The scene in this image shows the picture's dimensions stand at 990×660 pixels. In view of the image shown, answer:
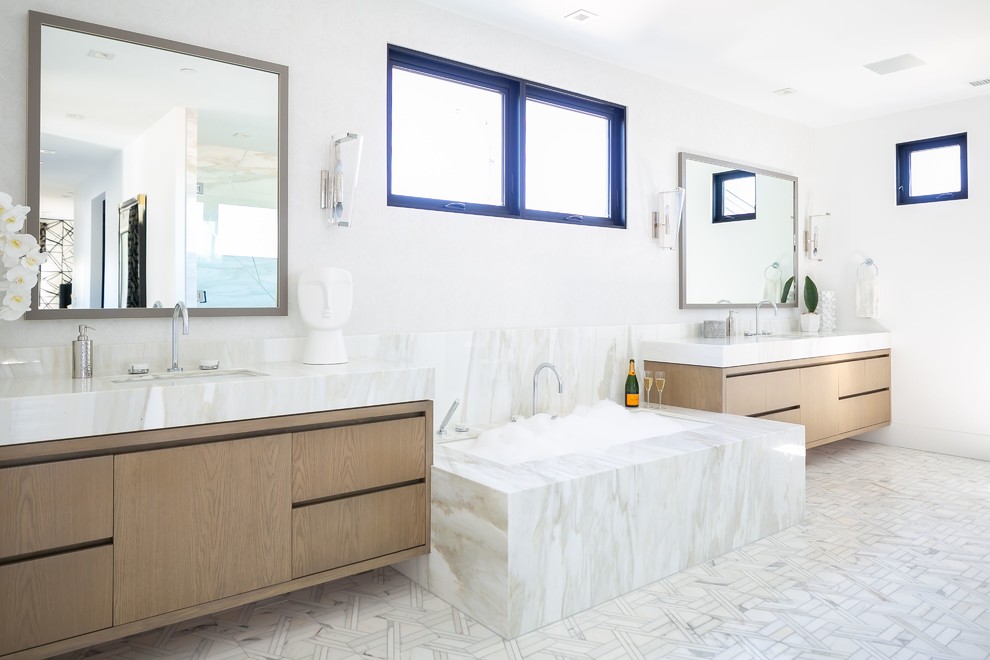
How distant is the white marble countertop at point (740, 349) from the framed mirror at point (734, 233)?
377mm

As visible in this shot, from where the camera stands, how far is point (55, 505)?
1.82 meters

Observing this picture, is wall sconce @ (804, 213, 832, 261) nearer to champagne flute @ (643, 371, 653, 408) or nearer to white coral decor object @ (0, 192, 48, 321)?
champagne flute @ (643, 371, 653, 408)

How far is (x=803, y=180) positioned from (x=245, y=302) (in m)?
4.71

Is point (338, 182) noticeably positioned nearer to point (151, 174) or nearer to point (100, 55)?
point (151, 174)

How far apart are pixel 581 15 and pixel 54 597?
3.22 m

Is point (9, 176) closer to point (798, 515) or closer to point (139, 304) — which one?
point (139, 304)

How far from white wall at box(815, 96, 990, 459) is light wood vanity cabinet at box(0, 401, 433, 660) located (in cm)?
432

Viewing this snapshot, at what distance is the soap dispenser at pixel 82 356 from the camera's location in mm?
2217

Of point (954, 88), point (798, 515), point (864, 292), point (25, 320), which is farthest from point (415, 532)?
point (954, 88)

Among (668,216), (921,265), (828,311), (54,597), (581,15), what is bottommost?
(54,597)

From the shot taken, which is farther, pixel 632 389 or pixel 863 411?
pixel 863 411

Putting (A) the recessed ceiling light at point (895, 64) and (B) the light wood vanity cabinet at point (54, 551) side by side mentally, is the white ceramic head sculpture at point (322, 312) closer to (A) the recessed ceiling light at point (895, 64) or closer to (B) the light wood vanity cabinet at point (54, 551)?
(B) the light wood vanity cabinet at point (54, 551)

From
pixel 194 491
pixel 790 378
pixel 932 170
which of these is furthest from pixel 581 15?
pixel 932 170

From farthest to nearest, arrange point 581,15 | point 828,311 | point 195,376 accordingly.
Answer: point 828,311, point 581,15, point 195,376
